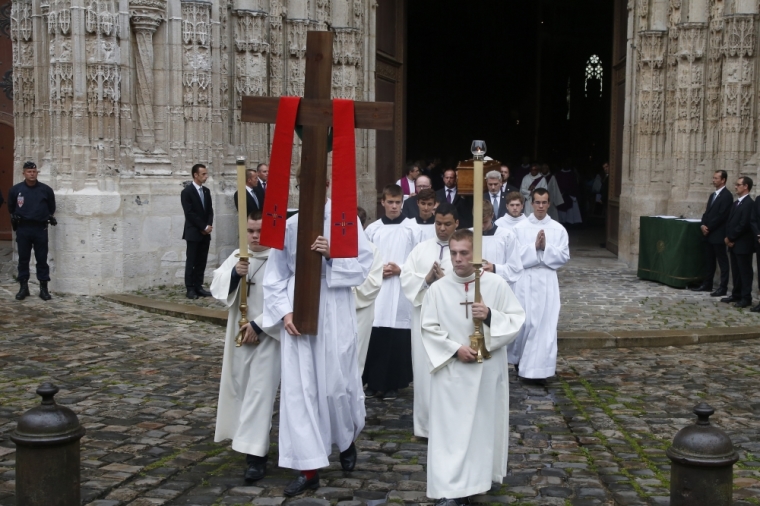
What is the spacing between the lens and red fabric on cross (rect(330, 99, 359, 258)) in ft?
18.1

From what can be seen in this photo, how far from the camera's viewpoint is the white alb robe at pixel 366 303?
7.47m

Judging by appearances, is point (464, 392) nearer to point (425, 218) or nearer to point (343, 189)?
point (343, 189)

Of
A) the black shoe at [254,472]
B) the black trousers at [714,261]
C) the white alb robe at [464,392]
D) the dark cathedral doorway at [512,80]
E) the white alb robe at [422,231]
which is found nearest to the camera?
the white alb robe at [464,392]

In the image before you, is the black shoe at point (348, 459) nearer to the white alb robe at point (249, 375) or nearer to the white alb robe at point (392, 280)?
the white alb robe at point (249, 375)

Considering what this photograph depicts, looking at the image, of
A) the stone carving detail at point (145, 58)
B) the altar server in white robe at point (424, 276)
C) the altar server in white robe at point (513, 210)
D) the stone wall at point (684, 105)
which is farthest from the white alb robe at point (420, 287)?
the stone wall at point (684, 105)

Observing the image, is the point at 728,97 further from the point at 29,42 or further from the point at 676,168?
the point at 29,42

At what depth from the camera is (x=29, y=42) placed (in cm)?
1307

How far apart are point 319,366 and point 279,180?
42.1 inches

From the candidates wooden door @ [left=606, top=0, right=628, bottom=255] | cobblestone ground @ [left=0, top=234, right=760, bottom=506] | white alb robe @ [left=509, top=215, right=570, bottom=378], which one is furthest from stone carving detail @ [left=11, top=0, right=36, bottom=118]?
wooden door @ [left=606, top=0, right=628, bottom=255]

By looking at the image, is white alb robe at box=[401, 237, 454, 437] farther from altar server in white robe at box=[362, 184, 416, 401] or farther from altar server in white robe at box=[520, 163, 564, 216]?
altar server in white robe at box=[520, 163, 564, 216]

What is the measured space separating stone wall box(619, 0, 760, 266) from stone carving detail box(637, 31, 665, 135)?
2 centimetres

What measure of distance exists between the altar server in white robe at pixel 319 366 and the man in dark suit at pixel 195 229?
7.20 m

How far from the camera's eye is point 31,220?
11.9 m

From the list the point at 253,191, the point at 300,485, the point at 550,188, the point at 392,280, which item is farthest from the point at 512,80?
the point at 300,485
